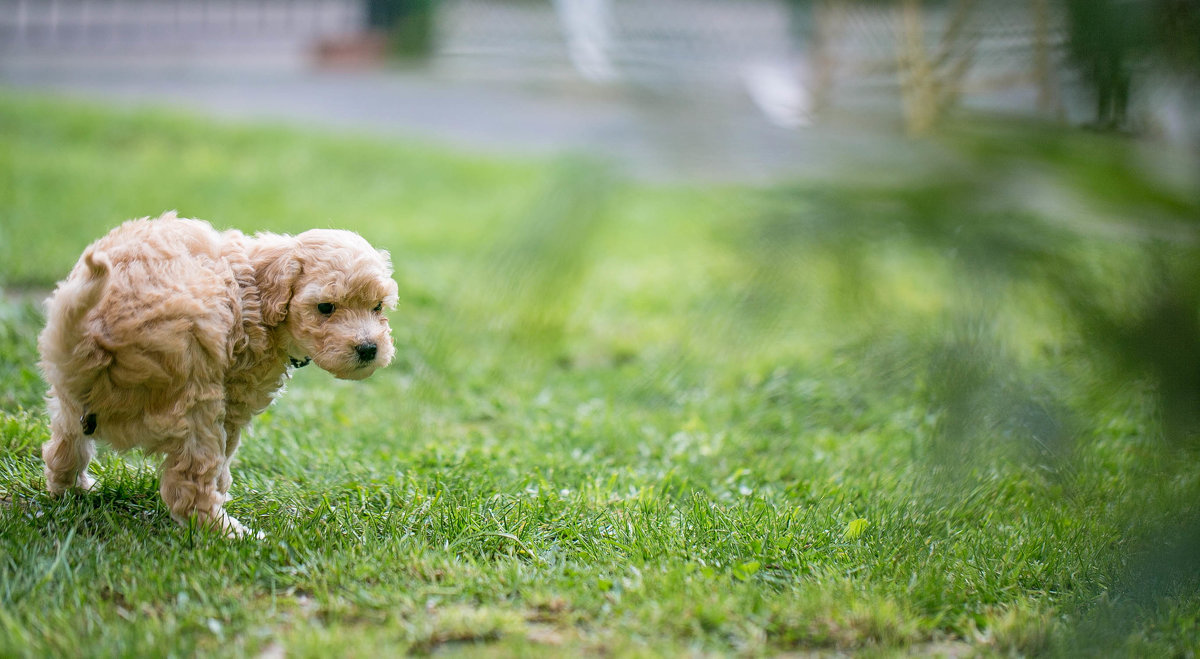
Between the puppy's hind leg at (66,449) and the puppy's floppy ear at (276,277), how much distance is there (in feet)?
1.76

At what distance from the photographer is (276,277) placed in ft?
8.29

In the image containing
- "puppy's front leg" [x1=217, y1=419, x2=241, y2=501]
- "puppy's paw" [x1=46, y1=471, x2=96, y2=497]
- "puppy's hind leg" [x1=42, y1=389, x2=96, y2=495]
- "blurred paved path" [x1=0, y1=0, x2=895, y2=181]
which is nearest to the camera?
"blurred paved path" [x1=0, y1=0, x2=895, y2=181]

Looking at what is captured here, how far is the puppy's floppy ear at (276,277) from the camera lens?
2510 mm

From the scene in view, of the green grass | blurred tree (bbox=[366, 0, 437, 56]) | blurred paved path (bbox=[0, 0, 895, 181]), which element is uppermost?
blurred tree (bbox=[366, 0, 437, 56])

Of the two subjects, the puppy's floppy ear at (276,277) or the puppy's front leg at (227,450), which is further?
the puppy's front leg at (227,450)

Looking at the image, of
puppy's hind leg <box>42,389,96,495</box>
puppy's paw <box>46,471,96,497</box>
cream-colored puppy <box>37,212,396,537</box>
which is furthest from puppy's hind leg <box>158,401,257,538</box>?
puppy's paw <box>46,471,96,497</box>

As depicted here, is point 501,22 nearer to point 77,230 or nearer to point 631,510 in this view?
point 631,510

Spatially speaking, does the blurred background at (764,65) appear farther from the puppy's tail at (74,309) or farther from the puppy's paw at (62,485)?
the puppy's paw at (62,485)

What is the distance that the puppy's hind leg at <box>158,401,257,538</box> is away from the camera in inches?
98.7

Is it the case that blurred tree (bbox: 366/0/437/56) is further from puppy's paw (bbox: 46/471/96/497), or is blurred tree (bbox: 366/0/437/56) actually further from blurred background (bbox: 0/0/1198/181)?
puppy's paw (bbox: 46/471/96/497)

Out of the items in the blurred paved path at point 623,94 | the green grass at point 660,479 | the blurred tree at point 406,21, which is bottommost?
the green grass at point 660,479

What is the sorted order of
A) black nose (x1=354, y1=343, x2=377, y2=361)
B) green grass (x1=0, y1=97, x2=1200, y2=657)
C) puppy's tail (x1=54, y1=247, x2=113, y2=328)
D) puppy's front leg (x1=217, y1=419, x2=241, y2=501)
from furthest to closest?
1. puppy's front leg (x1=217, y1=419, x2=241, y2=501)
2. black nose (x1=354, y1=343, x2=377, y2=361)
3. puppy's tail (x1=54, y1=247, x2=113, y2=328)
4. green grass (x1=0, y1=97, x2=1200, y2=657)

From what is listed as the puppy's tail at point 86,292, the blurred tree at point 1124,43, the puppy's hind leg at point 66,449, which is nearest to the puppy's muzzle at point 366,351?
the puppy's tail at point 86,292

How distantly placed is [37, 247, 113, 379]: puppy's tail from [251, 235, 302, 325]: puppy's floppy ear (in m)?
0.36
